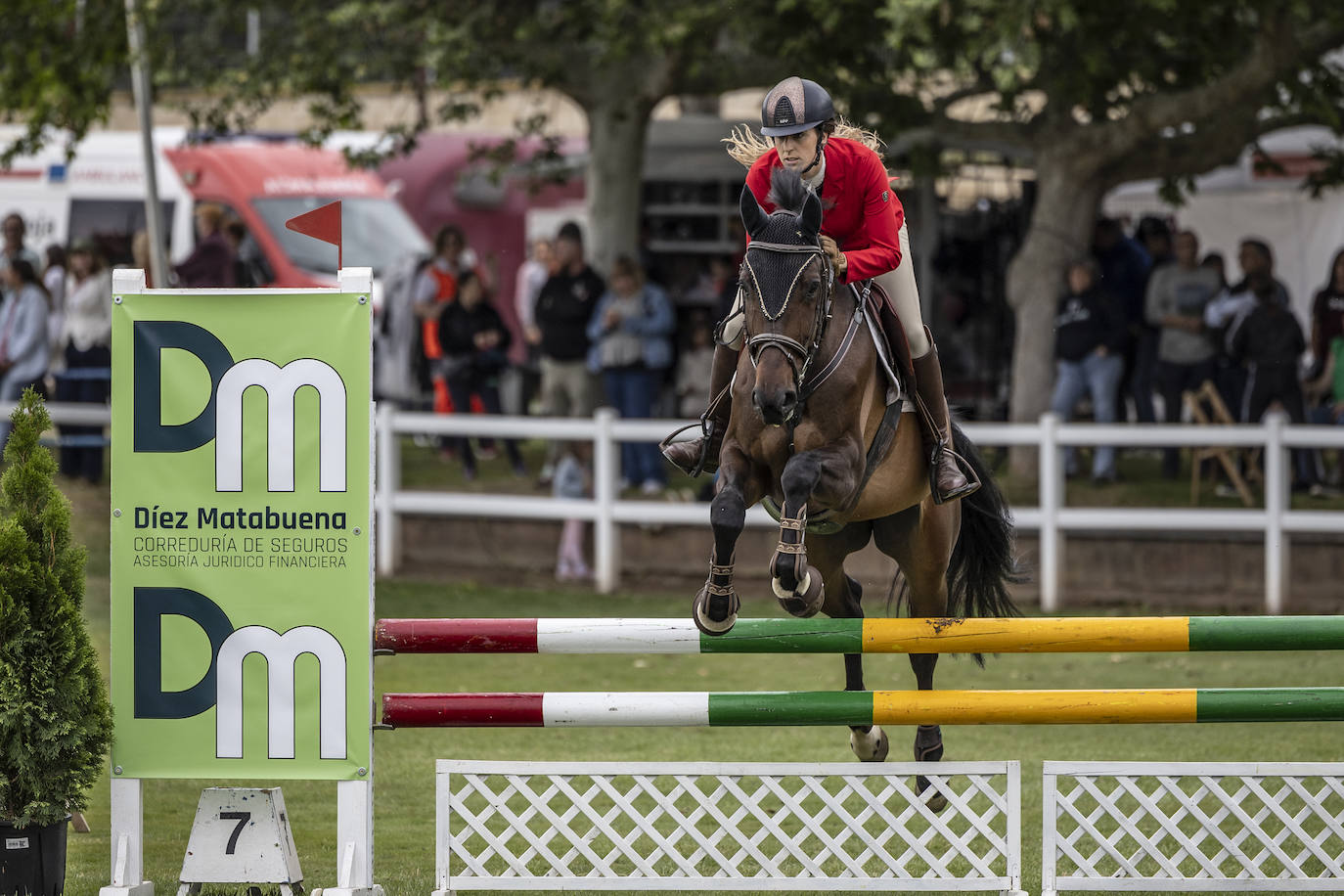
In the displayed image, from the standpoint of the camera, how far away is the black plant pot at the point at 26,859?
485 centimetres

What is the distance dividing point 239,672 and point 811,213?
2052 millimetres

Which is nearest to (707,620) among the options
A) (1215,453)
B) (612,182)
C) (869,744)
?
(869,744)

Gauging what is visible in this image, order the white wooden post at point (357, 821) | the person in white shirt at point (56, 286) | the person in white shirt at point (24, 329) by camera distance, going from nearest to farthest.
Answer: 1. the white wooden post at point (357, 821)
2. the person in white shirt at point (24, 329)
3. the person in white shirt at point (56, 286)

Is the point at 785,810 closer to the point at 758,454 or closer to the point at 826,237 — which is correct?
the point at 758,454

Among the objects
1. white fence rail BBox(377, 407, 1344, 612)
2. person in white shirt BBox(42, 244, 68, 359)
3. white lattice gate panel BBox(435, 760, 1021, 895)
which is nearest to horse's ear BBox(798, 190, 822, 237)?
white lattice gate panel BBox(435, 760, 1021, 895)

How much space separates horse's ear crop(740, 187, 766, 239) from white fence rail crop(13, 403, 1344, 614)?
636 cm

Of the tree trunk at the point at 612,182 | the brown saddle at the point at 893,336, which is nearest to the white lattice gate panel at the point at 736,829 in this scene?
the brown saddle at the point at 893,336

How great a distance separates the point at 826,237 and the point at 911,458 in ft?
2.94

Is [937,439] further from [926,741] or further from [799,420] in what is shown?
[926,741]

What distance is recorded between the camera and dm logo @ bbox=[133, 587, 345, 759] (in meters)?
4.93

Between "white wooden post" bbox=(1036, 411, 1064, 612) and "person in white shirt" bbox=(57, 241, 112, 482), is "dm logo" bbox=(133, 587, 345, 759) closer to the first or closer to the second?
"white wooden post" bbox=(1036, 411, 1064, 612)

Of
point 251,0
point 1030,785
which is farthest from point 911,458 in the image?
point 251,0

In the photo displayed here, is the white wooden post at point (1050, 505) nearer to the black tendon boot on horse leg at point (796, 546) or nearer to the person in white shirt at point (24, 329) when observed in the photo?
the black tendon boot on horse leg at point (796, 546)

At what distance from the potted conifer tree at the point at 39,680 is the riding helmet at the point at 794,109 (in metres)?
2.23
